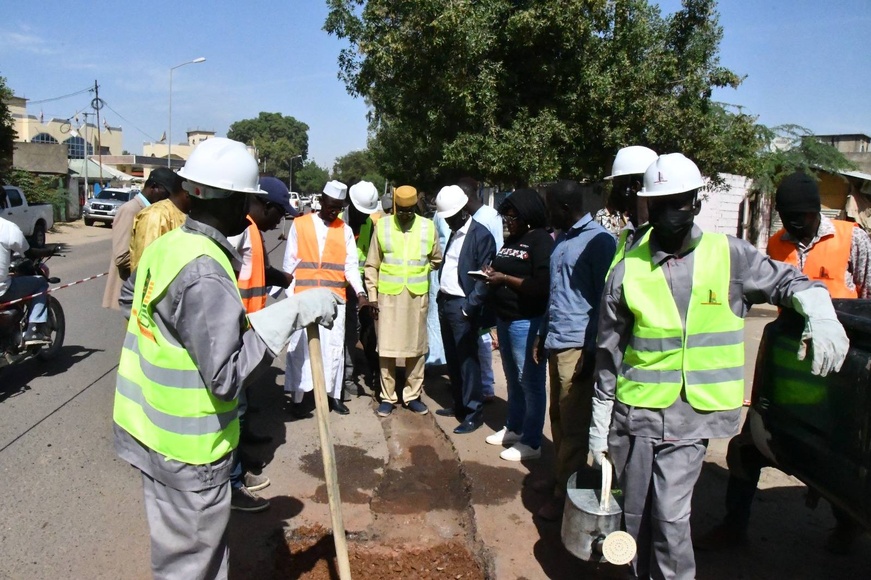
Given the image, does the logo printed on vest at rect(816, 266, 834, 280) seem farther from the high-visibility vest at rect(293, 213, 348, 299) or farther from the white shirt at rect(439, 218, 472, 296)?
the high-visibility vest at rect(293, 213, 348, 299)

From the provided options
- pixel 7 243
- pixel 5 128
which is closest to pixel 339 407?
pixel 7 243

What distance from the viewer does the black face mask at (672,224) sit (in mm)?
2709

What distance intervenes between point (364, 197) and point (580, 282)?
10.1 feet

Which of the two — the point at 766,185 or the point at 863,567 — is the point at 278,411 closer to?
the point at 863,567

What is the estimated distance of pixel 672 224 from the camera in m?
2.71

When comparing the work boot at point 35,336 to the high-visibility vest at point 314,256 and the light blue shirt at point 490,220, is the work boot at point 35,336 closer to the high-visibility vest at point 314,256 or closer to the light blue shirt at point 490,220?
the high-visibility vest at point 314,256

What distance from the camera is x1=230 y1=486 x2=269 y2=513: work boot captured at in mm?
3980

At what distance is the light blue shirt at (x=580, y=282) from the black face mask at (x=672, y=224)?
101cm

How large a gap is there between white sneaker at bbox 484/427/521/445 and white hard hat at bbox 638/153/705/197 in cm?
288

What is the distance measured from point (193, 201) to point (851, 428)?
2.63 meters

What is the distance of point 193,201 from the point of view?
2.37 m

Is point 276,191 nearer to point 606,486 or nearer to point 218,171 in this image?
point 218,171

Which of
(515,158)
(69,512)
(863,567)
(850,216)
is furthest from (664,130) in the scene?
(69,512)

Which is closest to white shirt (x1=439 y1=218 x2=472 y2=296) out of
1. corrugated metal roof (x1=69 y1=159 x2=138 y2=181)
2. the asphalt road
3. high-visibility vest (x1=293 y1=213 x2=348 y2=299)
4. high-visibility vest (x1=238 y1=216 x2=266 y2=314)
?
high-visibility vest (x1=293 y1=213 x2=348 y2=299)
